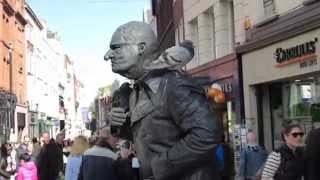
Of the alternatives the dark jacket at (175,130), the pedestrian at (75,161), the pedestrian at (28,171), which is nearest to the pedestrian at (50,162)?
the pedestrian at (28,171)

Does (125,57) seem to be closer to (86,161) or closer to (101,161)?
(101,161)

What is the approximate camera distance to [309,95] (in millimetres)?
15164

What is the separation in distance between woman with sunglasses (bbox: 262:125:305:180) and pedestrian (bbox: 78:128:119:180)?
6.96 ft

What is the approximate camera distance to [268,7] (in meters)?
16.6

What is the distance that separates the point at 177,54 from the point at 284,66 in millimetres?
12252

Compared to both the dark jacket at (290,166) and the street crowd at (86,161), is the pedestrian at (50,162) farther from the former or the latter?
the dark jacket at (290,166)

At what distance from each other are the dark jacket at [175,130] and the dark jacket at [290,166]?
10.6 feet

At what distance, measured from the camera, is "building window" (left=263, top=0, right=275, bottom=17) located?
53.7ft

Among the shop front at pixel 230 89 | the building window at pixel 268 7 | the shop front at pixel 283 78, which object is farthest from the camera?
the shop front at pixel 230 89

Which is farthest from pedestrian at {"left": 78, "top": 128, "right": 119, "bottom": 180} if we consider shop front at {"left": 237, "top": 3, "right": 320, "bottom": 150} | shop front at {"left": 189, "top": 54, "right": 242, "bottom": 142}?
shop front at {"left": 189, "top": 54, "right": 242, "bottom": 142}

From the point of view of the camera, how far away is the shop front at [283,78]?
14.3 meters

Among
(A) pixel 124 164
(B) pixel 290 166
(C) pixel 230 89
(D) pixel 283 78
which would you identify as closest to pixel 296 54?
(D) pixel 283 78

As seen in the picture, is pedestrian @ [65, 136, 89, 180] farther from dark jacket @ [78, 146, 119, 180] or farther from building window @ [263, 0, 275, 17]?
building window @ [263, 0, 275, 17]

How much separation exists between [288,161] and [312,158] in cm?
24
